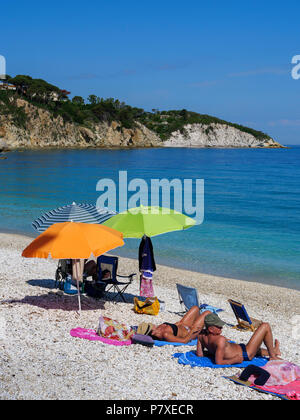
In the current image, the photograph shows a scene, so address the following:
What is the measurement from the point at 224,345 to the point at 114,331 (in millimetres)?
1750

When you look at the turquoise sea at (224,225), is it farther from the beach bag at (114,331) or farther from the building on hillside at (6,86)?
the building on hillside at (6,86)

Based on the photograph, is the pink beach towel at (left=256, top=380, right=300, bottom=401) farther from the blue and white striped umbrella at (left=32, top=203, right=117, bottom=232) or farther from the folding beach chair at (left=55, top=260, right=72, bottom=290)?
the folding beach chair at (left=55, top=260, right=72, bottom=290)

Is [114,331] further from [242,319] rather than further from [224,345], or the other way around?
[242,319]

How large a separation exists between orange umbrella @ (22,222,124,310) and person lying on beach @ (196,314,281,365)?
2138 millimetres

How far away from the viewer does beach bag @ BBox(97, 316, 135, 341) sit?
716 cm

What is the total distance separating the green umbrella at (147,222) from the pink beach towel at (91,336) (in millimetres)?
2164

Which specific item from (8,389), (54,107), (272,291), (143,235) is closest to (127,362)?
(8,389)

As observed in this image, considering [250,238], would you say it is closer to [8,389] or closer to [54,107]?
[8,389]

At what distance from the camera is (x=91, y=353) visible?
260 inches

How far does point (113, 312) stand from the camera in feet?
29.1

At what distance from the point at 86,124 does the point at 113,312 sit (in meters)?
118

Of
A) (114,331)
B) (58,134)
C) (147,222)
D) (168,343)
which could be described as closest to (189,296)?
(147,222)

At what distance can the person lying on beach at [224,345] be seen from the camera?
647 cm

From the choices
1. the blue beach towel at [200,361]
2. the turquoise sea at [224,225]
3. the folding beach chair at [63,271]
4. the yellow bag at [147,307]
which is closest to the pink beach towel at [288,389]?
the blue beach towel at [200,361]
